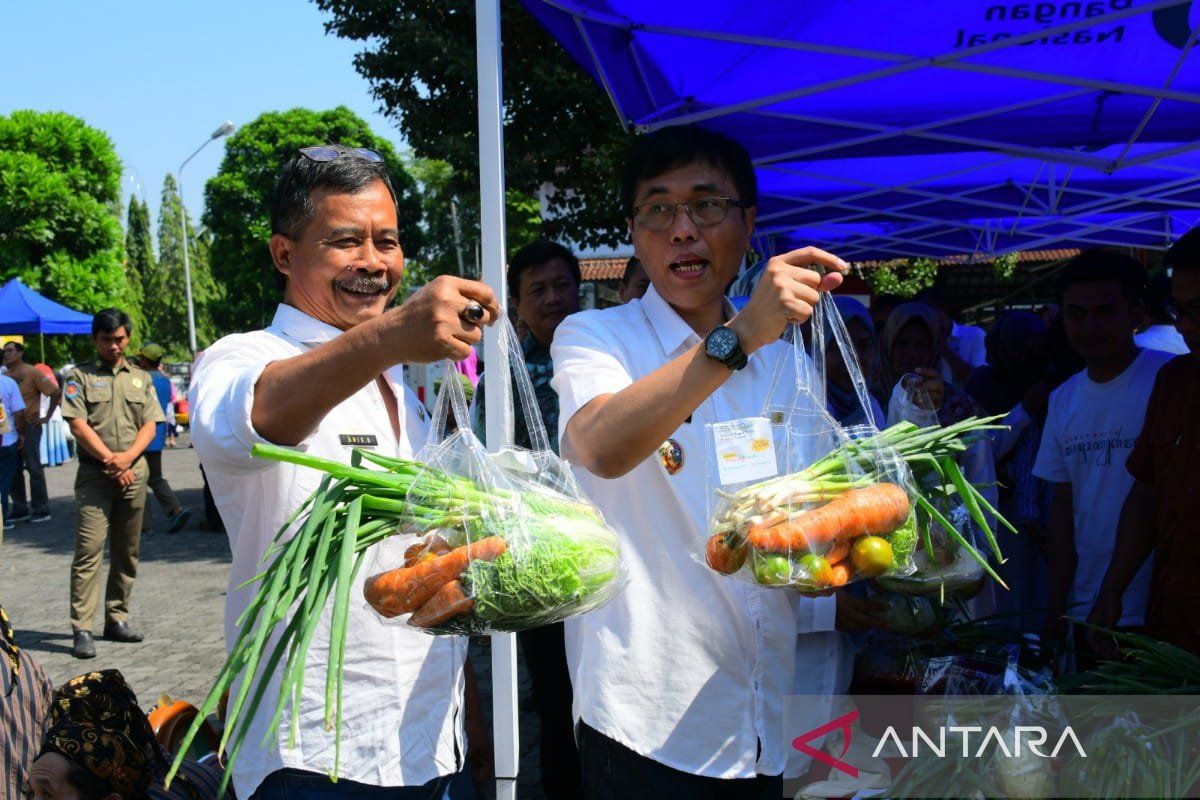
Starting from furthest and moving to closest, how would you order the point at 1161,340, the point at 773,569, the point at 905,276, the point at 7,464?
1. the point at 905,276
2. the point at 7,464
3. the point at 1161,340
4. the point at 773,569

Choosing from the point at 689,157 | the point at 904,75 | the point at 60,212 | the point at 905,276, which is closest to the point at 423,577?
the point at 689,157

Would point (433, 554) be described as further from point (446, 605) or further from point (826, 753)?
point (826, 753)

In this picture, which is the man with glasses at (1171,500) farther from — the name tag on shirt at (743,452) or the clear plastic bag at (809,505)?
the name tag on shirt at (743,452)

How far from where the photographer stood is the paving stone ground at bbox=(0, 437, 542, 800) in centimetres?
661

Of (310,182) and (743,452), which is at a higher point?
(310,182)

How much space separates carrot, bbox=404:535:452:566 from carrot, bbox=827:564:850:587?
689 mm

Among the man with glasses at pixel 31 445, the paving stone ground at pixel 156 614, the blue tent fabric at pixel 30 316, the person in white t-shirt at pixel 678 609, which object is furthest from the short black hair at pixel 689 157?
the blue tent fabric at pixel 30 316

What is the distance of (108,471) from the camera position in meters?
7.52

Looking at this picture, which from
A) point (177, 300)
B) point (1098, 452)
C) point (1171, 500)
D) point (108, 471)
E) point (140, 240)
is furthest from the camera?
point (140, 240)

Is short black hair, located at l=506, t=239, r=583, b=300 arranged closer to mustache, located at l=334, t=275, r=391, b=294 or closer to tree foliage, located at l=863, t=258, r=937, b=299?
mustache, located at l=334, t=275, r=391, b=294

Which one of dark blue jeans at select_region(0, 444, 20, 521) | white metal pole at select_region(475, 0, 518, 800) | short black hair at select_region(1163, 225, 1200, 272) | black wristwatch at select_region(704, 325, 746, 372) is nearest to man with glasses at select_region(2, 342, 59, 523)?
dark blue jeans at select_region(0, 444, 20, 521)

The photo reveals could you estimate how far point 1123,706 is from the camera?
83.0 inches

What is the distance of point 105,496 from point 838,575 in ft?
23.4

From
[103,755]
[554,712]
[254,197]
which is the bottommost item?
[554,712]
